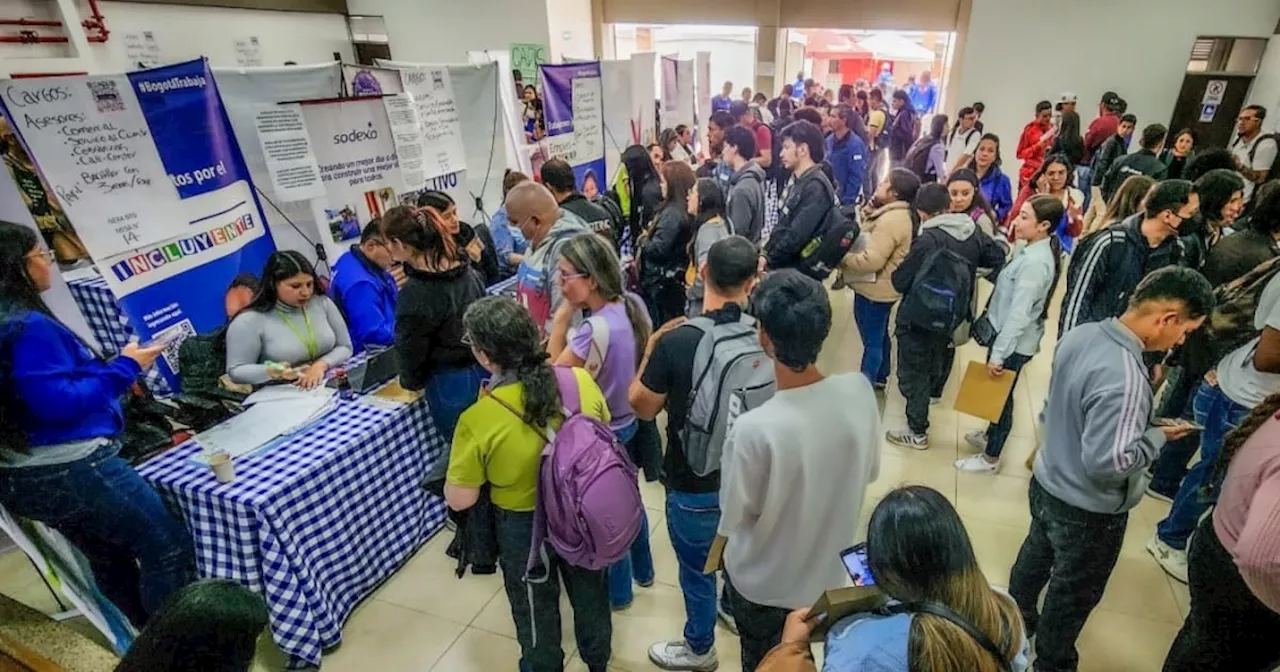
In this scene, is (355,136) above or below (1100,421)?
above

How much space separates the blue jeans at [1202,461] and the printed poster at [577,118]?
406 cm

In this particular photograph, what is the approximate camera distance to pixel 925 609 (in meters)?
0.93

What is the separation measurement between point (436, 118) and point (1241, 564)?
4.50m

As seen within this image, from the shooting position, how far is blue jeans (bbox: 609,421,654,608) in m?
2.45

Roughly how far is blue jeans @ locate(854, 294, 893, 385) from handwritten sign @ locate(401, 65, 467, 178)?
9.64 ft

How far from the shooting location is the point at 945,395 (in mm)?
4148

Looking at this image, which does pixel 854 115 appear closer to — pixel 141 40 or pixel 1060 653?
pixel 1060 653

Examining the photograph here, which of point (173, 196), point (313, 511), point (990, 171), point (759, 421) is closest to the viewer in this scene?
point (759, 421)

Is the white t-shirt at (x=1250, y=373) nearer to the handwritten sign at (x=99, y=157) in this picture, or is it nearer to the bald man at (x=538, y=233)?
the bald man at (x=538, y=233)

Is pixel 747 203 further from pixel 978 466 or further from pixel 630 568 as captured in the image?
pixel 630 568

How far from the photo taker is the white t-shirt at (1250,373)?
6.89 feet

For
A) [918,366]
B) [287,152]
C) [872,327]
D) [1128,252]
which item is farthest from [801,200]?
[287,152]

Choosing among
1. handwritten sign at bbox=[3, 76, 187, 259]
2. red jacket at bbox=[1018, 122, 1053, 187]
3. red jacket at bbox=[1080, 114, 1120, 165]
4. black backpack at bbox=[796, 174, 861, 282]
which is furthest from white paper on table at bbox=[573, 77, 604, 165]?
red jacket at bbox=[1080, 114, 1120, 165]

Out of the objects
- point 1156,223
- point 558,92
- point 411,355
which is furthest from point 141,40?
point 1156,223
